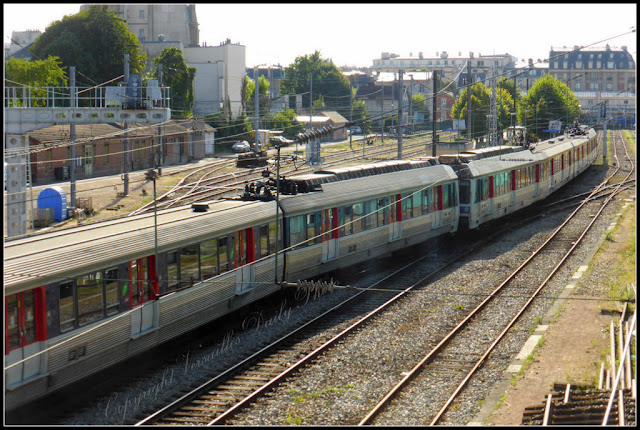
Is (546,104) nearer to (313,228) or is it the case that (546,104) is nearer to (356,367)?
(313,228)

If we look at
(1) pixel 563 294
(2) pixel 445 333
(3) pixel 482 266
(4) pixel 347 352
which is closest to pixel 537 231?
(3) pixel 482 266

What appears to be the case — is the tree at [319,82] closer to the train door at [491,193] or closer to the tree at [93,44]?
the tree at [93,44]

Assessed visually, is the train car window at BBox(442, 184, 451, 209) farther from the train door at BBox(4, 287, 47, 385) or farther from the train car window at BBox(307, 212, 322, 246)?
the train door at BBox(4, 287, 47, 385)

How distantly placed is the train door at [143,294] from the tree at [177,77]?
46.9 meters

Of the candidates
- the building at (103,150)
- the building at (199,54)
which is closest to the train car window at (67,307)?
the building at (103,150)

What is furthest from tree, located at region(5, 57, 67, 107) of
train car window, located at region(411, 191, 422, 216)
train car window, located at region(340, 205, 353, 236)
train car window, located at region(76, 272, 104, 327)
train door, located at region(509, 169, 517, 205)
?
train car window, located at region(76, 272, 104, 327)

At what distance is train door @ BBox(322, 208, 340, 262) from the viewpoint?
19.9 m

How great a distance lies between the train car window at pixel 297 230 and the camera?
18594 millimetres

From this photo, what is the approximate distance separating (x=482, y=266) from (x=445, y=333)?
23.7 ft

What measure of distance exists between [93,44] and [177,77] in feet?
26.4

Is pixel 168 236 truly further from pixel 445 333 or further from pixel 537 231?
pixel 537 231

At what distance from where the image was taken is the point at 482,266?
925 inches

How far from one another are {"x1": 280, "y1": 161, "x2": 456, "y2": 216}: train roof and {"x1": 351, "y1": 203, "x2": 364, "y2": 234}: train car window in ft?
0.56

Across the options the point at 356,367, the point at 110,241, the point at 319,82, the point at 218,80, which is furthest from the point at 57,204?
the point at 319,82
